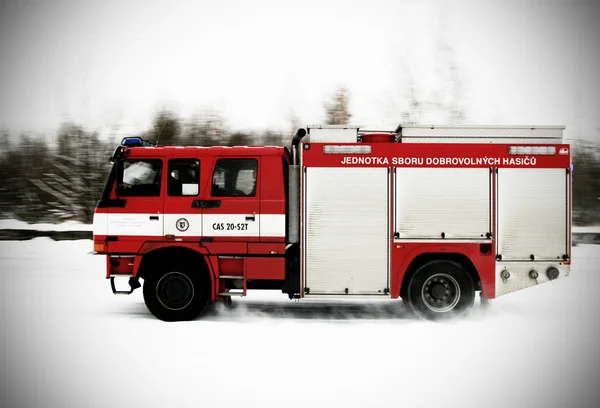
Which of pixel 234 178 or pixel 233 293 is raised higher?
pixel 234 178

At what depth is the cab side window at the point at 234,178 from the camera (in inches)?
292

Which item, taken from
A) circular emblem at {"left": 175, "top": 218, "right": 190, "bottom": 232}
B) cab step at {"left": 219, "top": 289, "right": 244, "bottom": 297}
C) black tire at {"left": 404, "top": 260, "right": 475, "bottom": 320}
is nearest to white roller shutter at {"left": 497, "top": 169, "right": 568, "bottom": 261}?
black tire at {"left": 404, "top": 260, "right": 475, "bottom": 320}

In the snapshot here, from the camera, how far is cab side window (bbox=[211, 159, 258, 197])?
7.42m

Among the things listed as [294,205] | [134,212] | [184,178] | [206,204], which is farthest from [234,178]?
[134,212]

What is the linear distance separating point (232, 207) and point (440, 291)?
134 inches

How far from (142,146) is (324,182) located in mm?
2977

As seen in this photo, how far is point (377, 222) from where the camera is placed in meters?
7.33

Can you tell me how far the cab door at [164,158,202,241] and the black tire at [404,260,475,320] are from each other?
134 inches

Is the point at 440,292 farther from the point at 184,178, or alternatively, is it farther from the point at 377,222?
the point at 184,178

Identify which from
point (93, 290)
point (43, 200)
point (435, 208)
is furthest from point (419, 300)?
point (43, 200)

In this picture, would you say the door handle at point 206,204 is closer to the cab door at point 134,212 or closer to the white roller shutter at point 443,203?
the cab door at point 134,212

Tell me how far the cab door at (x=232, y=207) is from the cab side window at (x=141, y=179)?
0.81 m

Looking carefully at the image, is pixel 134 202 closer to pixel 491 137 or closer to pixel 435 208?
pixel 435 208

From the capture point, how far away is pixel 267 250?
290 inches
